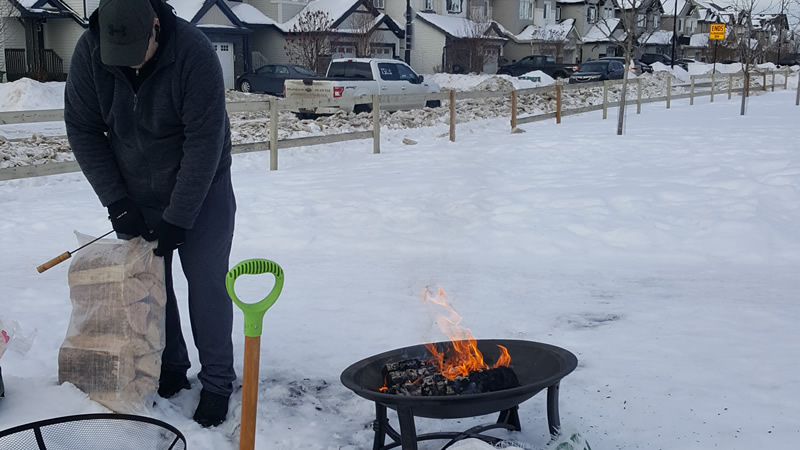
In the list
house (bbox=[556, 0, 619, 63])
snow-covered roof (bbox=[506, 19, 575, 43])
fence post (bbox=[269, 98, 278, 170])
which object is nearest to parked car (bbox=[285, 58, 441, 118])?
fence post (bbox=[269, 98, 278, 170])

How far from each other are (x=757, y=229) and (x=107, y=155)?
5.67m

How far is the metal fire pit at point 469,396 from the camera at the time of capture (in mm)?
2797

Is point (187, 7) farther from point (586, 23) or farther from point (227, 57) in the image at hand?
point (586, 23)

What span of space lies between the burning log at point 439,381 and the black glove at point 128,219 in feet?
3.98

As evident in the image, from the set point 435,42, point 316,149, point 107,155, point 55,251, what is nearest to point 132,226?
point 107,155

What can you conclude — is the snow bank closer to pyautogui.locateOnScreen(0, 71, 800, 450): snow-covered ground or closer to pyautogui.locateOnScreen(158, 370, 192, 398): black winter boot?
pyautogui.locateOnScreen(0, 71, 800, 450): snow-covered ground

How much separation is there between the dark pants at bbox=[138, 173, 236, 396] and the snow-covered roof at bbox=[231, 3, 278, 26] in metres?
36.4

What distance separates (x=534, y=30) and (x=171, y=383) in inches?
2160

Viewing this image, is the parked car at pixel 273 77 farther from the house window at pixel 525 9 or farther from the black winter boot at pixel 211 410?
the house window at pixel 525 9

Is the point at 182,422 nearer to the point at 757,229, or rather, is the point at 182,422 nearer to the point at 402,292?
the point at 402,292

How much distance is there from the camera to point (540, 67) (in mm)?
42812

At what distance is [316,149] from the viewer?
554 inches

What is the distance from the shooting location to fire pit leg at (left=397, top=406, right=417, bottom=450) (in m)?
2.84

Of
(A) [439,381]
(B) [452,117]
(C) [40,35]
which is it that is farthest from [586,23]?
(A) [439,381]
